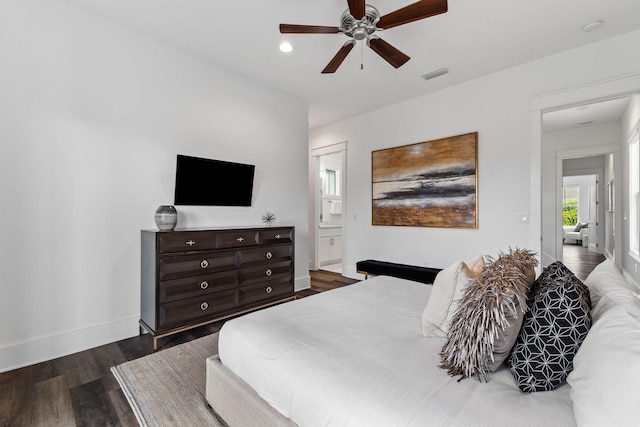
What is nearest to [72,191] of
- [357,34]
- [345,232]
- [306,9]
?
[306,9]

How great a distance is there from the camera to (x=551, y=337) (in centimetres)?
99

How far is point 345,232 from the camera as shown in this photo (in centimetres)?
521

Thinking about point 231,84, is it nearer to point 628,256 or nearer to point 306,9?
point 306,9

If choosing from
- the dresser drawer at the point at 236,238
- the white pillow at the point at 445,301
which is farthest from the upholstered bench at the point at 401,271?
the white pillow at the point at 445,301

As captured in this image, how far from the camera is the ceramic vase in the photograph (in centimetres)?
269

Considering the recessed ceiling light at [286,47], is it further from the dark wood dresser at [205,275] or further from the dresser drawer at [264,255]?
the dresser drawer at [264,255]

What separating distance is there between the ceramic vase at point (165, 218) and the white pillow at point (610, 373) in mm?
2890

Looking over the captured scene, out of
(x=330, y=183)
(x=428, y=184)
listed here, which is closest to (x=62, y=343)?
(x=428, y=184)

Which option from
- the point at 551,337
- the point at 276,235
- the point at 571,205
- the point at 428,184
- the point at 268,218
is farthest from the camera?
the point at 571,205

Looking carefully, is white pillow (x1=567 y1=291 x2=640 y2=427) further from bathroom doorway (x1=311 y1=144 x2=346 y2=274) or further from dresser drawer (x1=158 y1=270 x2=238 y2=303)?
bathroom doorway (x1=311 y1=144 x2=346 y2=274)

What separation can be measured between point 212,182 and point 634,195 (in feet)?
19.2

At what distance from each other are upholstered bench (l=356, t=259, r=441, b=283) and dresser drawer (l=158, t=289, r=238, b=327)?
81.4 inches

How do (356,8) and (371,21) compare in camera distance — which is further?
(371,21)

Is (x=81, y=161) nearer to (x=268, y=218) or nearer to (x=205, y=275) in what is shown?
(x=205, y=275)
